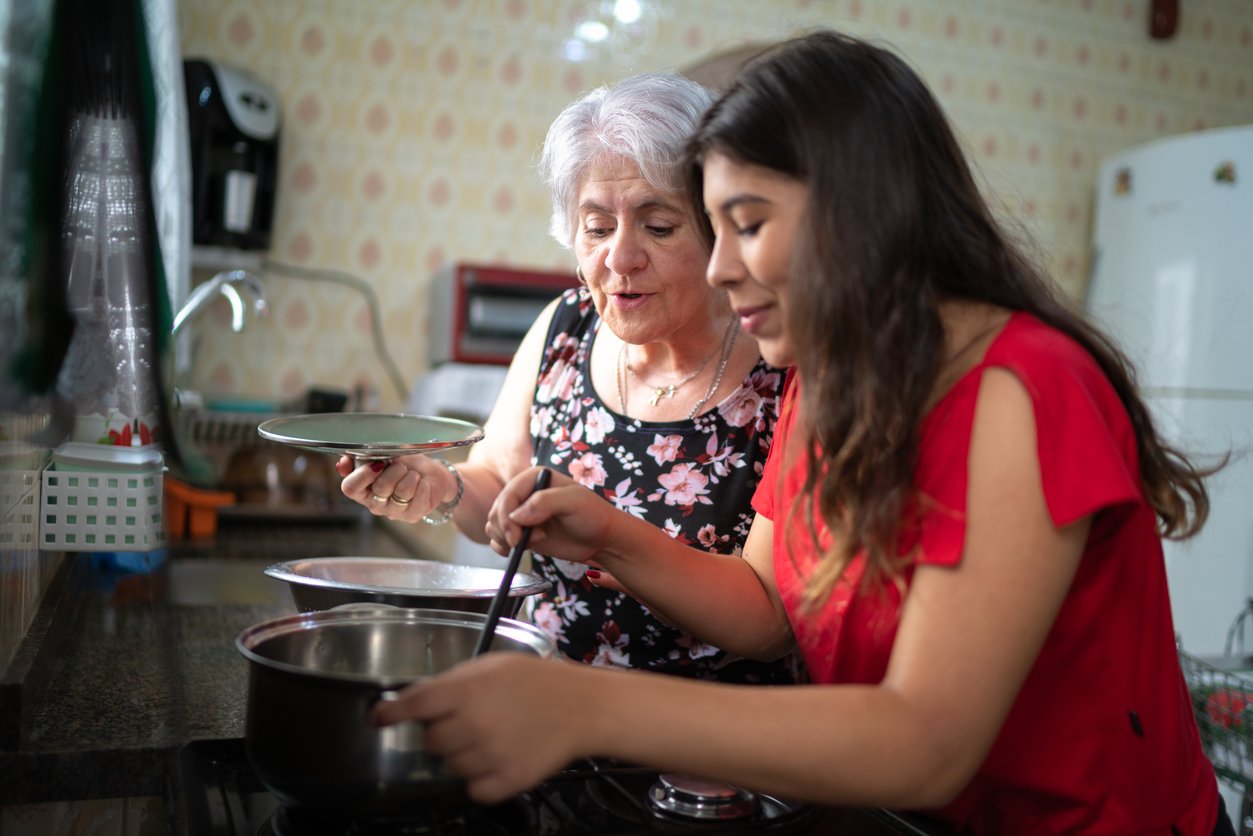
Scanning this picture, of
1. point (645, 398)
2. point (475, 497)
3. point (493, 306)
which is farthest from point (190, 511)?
point (645, 398)

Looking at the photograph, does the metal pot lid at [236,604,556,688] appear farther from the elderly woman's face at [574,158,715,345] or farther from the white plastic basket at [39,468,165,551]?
the elderly woman's face at [574,158,715,345]

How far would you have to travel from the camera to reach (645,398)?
1454mm

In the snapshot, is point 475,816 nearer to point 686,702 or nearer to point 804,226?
point 686,702

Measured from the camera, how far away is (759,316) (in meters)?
0.90

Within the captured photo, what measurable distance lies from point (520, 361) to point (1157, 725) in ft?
3.25

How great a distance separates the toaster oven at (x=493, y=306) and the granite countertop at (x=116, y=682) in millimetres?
1167

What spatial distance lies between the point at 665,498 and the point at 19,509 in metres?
0.70

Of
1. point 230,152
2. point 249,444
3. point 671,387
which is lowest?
point 249,444

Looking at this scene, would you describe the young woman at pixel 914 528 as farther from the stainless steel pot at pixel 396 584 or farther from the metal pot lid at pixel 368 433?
the metal pot lid at pixel 368 433

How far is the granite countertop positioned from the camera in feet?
2.97

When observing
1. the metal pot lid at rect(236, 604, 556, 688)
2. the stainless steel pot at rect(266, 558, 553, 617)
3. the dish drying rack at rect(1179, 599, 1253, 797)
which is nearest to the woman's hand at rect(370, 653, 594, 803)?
→ the metal pot lid at rect(236, 604, 556, 688)

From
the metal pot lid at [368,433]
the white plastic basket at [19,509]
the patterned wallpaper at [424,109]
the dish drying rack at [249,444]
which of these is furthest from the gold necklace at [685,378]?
the patterned wallpaper at [424,109]

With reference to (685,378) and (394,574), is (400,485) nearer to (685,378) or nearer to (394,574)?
(394,574)

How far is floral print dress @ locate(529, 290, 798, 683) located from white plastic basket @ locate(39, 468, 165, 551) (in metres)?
0.50
